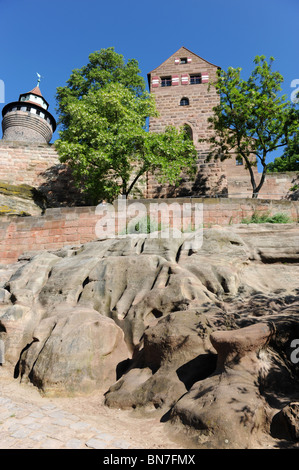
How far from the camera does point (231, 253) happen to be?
8453mm

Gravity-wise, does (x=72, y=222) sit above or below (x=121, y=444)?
above

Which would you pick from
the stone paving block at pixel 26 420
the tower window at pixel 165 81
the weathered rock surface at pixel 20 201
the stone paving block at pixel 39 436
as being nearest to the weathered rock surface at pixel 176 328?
the stone paving block at pixel 26 420

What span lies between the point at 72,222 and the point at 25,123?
1086 inches

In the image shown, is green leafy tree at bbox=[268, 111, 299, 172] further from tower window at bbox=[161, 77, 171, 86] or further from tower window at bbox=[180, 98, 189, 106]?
tower window at bbox=[161, 77, 171, 86]

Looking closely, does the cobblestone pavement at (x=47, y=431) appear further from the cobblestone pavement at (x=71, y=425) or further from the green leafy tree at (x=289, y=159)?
the green leafy tree at (x=289, y=159)

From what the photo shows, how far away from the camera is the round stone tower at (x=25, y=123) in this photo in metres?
35.5

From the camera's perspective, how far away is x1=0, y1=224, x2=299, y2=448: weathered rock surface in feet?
13.3

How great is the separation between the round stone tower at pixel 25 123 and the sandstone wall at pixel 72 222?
23.8m

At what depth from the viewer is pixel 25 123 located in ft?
118

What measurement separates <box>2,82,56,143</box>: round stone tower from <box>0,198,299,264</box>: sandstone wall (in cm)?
2377

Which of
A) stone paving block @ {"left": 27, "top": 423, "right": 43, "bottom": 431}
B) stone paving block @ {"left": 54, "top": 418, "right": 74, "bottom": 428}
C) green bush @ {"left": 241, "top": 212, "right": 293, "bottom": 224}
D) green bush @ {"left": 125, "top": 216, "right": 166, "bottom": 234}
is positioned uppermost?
green bush @ {"left": 241, "top": 212, "right": 293, "bottom": 224}

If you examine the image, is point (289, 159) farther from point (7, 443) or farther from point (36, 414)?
point (7, 443)
